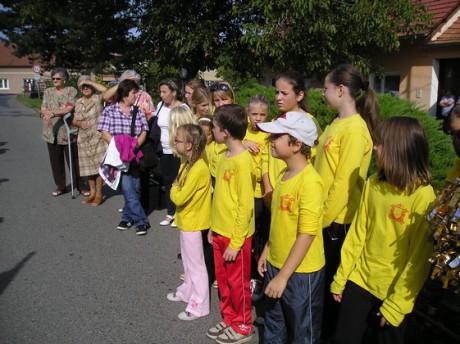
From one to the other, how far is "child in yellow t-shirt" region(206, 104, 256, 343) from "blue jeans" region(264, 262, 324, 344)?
55cm

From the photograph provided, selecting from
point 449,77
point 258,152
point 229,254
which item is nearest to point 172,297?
point 229,254

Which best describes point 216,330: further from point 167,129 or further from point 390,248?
point 167,129

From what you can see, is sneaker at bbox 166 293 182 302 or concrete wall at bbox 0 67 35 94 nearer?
sneaker at bbox 166 293 182 302

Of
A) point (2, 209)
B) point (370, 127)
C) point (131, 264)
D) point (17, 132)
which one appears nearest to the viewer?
point (370, 127)

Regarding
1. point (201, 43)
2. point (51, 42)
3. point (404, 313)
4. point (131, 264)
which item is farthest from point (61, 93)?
point (51, 42)

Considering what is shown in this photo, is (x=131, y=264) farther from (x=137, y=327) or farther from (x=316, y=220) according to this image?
(x=316, y=220)

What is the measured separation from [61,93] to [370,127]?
5.38 m

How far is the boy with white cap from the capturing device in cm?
240

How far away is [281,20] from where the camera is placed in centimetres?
648

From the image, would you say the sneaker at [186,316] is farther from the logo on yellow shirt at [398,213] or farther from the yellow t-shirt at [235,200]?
the logo on yellow shirt at [398,213]

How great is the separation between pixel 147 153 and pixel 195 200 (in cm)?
235

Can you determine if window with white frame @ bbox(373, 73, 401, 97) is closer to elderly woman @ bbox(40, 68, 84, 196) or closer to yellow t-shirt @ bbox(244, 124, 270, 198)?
elderly woman @ bbox(40, 68, 84, 196)

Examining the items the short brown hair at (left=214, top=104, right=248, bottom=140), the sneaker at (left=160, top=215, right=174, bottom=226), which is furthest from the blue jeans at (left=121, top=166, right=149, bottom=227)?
the short brown hair at (left=214, top=104, right=248, bottom=140)

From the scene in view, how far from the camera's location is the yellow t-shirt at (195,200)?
3.44 metres
